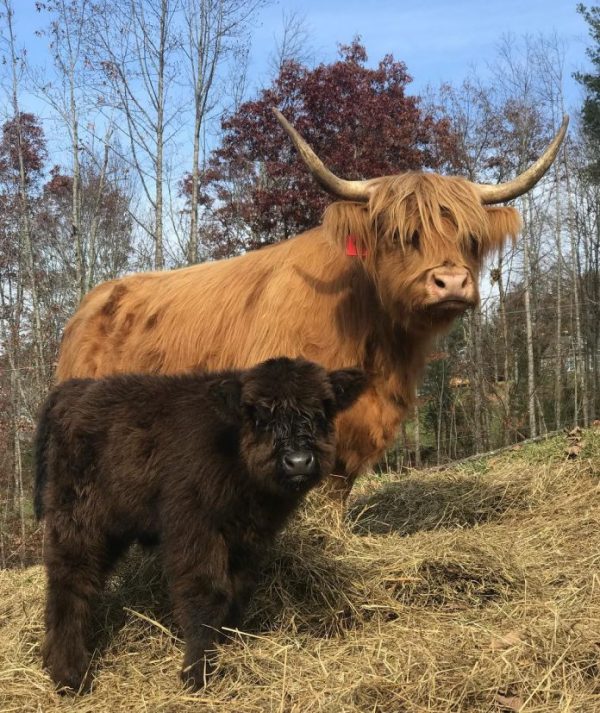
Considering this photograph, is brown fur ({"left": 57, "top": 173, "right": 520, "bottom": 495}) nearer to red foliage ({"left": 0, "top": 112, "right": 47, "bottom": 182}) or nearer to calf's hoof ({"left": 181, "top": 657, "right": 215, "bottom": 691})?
calf's hoof ({"left": 181, "top": 657, "right": 215, "bottom": 691})

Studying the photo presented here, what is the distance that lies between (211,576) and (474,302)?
1979 millimetres

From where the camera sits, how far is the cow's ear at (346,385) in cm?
305

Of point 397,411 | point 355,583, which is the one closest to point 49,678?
point 355,583

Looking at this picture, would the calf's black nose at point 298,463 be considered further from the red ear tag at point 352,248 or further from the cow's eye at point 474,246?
the cow's eye at point 474,246

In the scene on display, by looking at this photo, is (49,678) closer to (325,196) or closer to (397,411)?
(397,411)

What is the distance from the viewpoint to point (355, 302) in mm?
4387

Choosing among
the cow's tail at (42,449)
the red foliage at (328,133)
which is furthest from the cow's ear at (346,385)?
the red foliage at (328,133)

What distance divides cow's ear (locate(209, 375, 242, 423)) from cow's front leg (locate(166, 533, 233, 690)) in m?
0.49

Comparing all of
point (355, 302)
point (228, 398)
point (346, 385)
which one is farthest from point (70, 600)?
point (355, 302)

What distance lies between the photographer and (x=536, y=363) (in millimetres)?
16875

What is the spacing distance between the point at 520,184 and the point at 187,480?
301 centimetres

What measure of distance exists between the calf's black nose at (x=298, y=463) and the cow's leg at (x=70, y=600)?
1.04m

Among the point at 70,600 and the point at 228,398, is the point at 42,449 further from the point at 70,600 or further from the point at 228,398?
the point at 228,398

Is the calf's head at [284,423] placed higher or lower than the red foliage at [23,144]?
lower
